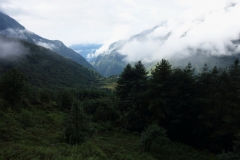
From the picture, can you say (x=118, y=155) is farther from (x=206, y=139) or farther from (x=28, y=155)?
(x=206, y=139)

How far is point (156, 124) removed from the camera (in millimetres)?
26328

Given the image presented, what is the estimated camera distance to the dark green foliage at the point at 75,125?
21.6m

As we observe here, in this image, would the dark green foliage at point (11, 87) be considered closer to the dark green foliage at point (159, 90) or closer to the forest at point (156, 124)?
the forest at point (156, 124)

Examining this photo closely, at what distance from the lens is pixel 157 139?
74.3 ft

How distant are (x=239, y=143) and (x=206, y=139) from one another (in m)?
14.0

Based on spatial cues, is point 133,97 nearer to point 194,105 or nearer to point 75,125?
point 194,105

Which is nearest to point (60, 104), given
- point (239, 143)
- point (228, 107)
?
point (228, 107)

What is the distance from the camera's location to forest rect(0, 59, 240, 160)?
20.6 m

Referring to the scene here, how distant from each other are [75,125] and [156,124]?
1189cm

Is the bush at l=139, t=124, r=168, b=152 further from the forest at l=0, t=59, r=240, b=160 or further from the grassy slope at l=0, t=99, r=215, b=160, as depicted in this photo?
the grassy slope at l=0, t=99, r=215, b=160

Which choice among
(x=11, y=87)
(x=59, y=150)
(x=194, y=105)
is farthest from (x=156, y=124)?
(x=11, y=87)

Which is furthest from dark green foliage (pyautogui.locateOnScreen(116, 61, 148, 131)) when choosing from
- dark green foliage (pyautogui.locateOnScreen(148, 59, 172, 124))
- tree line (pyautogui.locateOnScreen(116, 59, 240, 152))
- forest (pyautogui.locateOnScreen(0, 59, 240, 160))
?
dark green foliage (pyautogui.locateOnScreen(148, 59, 172, 124))

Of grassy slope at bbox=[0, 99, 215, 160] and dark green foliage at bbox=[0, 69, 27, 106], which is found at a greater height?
dark green foliage at bbox=[0, 69, 27, 106]

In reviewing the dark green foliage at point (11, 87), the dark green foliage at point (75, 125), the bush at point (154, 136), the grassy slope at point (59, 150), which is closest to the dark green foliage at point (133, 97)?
the grassy slope at point (59, 150)
